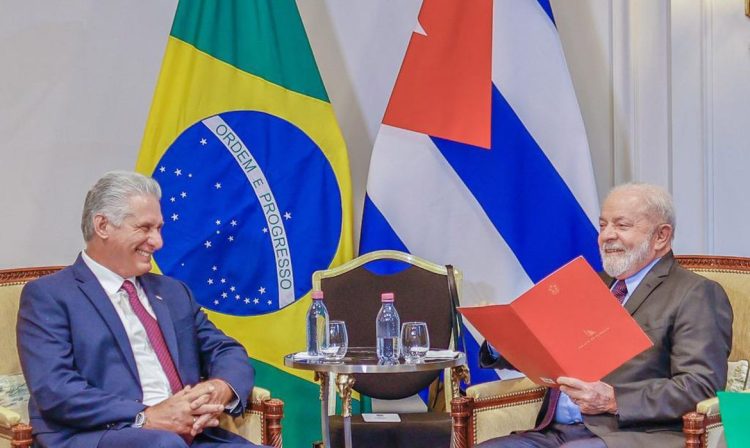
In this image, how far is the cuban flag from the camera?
4.68m

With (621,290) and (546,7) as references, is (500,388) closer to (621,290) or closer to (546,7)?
(621,290)

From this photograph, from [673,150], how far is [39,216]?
2.96m

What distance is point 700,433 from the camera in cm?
317

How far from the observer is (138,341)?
11.0 feet

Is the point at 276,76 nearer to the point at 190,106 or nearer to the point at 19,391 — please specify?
the point at 190,106

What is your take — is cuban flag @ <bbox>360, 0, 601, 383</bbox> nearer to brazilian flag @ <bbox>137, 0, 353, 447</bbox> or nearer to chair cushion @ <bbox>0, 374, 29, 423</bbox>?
brazilian flag @ <bbox>137, 0, 353, 447</bbox>

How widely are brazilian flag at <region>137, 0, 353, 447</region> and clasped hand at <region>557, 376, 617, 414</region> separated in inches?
64.6

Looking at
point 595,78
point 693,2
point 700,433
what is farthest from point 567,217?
point 700,433

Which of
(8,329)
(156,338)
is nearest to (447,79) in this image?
(156,338)

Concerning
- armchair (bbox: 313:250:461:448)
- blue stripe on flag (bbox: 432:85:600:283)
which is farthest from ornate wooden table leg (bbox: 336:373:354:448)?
blue stripe on flag (bbox: 432:85:600:283)

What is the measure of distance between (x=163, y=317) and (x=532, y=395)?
4.36 ft

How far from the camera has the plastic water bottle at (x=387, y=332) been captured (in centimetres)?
376

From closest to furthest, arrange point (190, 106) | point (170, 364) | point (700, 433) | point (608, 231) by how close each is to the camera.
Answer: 1. point (700, 433)
2. point (170, 364)
3. point (608, 231)
4. point (190, 106)

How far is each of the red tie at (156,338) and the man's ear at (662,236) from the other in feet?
5.69
